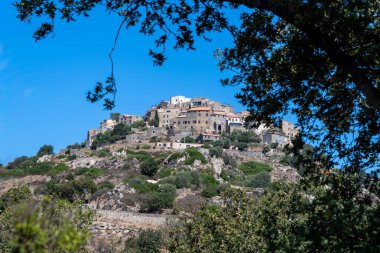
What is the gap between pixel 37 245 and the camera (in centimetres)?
435

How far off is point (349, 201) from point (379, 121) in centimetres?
136

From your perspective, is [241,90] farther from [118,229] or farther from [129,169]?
[129,169]

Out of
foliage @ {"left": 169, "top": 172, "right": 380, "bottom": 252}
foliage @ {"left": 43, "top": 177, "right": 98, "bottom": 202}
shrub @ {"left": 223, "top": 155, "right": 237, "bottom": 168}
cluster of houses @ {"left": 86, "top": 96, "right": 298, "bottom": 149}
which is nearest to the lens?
foliage @ {"left": 169, "top": 172, "right": 380, "bottom": 252}

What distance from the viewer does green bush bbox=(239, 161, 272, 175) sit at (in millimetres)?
83438

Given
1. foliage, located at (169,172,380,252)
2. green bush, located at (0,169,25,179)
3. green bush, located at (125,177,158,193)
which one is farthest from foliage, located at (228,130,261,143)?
foliage, located at (169,172,380,252)

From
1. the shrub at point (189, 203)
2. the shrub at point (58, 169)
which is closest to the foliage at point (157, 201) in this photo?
the shrub at point (189, 203)

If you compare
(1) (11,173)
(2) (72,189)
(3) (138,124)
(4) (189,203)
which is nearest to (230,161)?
(4) (189,203)

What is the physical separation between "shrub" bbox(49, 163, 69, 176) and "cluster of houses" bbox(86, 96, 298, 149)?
801 inches

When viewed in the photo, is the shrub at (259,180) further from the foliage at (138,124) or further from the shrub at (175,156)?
the foliage at (138,124)

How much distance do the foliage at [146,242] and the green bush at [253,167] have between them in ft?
135

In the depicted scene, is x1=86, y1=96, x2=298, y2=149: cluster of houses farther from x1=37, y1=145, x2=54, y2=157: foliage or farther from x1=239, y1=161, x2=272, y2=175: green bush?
x1=239, y1=161, x2=272, y2=175: green bush

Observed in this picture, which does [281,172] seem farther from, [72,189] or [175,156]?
[72,189]

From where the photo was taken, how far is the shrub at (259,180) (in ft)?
232

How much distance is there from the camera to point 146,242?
42.2m
